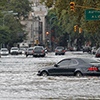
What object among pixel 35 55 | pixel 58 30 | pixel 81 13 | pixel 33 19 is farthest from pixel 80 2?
pixel 33 19

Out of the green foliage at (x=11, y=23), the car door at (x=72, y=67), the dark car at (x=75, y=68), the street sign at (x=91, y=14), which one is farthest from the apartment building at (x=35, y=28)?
the car door at (x=72, y=67)

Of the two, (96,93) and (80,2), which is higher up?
(80,2)

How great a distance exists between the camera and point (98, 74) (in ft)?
69.2

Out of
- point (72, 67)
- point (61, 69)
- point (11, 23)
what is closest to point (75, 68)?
point (72, 67)

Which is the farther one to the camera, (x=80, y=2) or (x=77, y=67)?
(x=80, y=2)

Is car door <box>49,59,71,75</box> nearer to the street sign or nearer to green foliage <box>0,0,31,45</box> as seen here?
the street sign

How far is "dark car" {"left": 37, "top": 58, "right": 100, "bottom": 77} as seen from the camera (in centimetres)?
2109

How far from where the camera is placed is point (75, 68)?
2169 centimetres

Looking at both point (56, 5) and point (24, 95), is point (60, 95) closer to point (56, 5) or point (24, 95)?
point (24, 95)

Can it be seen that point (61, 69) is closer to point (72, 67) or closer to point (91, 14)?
point (72, 67)

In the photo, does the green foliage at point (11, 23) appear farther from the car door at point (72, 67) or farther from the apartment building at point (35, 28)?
the car door at point (72, 67)

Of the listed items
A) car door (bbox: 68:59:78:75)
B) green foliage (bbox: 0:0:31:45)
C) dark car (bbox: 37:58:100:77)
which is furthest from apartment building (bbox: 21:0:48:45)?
car door (bbox: 68:59:78:75)

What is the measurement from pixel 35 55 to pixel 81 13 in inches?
697

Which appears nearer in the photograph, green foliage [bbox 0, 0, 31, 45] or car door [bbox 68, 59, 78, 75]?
car door [bbox 68, 59, 78, 75]
